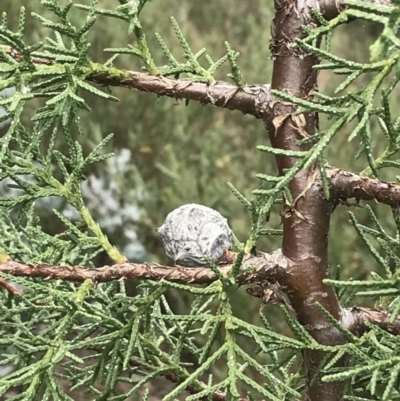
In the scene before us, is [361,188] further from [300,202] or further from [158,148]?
[158,148]

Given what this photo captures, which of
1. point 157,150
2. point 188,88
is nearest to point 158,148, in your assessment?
point 157,150

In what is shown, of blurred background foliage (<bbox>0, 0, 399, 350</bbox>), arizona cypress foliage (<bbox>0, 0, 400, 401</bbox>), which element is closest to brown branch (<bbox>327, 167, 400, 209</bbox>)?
arizona cypress foliage (<bbox>0, 0, 400, 401</bbox>)

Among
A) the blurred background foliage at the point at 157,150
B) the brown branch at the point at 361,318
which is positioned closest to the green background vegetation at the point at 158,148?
the blurred background foliage at the point at 157,150

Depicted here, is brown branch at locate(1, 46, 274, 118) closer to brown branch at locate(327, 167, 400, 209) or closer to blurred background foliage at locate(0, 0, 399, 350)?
brown branch at locate(327, 167, 400, 209)

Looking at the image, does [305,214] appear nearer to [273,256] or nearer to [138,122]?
[273,256]

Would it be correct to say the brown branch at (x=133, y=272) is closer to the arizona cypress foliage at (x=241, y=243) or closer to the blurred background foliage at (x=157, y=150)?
the arizona cypress foliage at (x=241, y=243)

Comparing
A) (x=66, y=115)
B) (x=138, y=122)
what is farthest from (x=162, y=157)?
(x=66, y=115)
